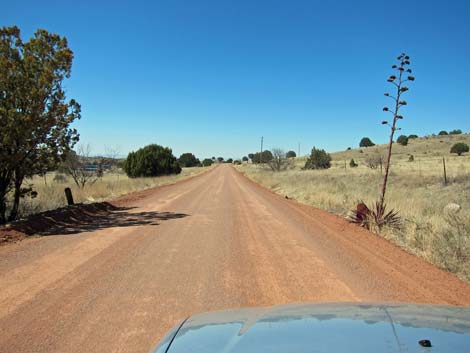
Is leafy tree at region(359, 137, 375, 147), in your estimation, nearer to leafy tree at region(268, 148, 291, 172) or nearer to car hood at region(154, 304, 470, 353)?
leafy tree at region(268, 148, 291, 172)

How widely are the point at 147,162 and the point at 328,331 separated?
49.8 metres

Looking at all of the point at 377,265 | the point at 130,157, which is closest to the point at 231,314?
the point at 377,265

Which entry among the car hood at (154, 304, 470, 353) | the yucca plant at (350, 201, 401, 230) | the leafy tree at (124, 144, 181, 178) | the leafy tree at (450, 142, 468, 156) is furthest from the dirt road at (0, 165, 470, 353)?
the leafy tree at (450, 142, 468, 156)

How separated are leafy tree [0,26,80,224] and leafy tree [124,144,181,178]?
37112 mm

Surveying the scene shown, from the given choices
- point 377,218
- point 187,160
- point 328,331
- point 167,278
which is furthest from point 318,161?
point 187,160

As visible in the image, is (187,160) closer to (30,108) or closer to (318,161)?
(318,161)

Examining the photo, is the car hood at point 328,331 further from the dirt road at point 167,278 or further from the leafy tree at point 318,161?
the leafy tree at point 318,161

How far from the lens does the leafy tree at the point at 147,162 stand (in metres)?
50.2

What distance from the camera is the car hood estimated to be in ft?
6.91

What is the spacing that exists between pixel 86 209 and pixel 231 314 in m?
12.8

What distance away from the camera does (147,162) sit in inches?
1993

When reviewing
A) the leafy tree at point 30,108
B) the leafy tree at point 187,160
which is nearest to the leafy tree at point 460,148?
the leafy tree at point 30,108

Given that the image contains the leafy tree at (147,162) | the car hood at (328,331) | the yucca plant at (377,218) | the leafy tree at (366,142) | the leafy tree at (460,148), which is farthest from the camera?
the leafy tree at (366,142)

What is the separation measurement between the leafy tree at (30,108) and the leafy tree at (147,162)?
37.1 metres
